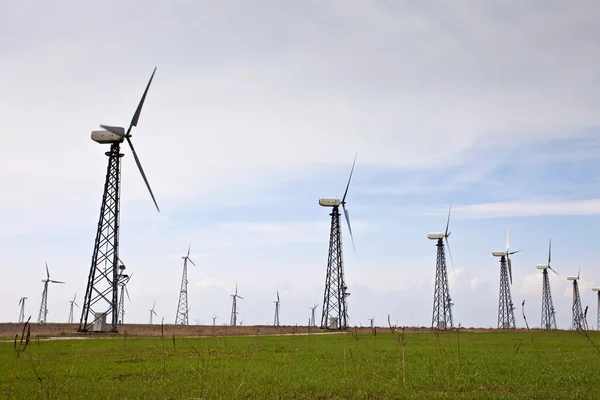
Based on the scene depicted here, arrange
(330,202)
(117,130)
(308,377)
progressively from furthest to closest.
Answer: (330,202)
(117,130)
(308,377)

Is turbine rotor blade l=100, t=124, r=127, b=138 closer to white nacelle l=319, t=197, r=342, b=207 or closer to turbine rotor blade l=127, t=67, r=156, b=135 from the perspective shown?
turbine rotor blade l=127, t=67, r=156, b=135

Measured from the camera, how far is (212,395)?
15.6 metres

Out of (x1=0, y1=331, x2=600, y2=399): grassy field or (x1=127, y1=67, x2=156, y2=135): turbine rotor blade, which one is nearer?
(x1=0, y1=331, x2=600, y2=399): grassy field

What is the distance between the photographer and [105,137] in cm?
5547

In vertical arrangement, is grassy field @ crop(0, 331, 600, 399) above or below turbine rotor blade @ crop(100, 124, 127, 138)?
below

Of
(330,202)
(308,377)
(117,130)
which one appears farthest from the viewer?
(330,202)

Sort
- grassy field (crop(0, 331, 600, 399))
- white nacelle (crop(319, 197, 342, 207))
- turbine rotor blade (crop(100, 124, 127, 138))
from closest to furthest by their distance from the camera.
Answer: grassy field (crop(0, 331, 600, 399)) < turbine rotor blade (crop(100, 124, 127, 138)) < white nacelle (crop(319, 197, 342, 207))

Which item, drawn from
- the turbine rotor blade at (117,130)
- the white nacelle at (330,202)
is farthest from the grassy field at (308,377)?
the white nacelle at (330,202)

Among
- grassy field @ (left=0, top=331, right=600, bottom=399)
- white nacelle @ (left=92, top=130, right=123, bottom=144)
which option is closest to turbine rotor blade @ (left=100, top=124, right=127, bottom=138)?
white nacelle @ (left=92, top=130, right=123, bottom=144)

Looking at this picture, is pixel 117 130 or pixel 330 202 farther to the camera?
pixel 330 202

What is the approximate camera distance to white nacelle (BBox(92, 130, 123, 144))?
55.2 m

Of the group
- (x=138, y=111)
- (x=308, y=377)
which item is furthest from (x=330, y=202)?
(x=308, y=377)

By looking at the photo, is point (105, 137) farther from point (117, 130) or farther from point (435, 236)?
point (435, 236)

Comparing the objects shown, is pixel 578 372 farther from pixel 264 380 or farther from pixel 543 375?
pixel 264 380
